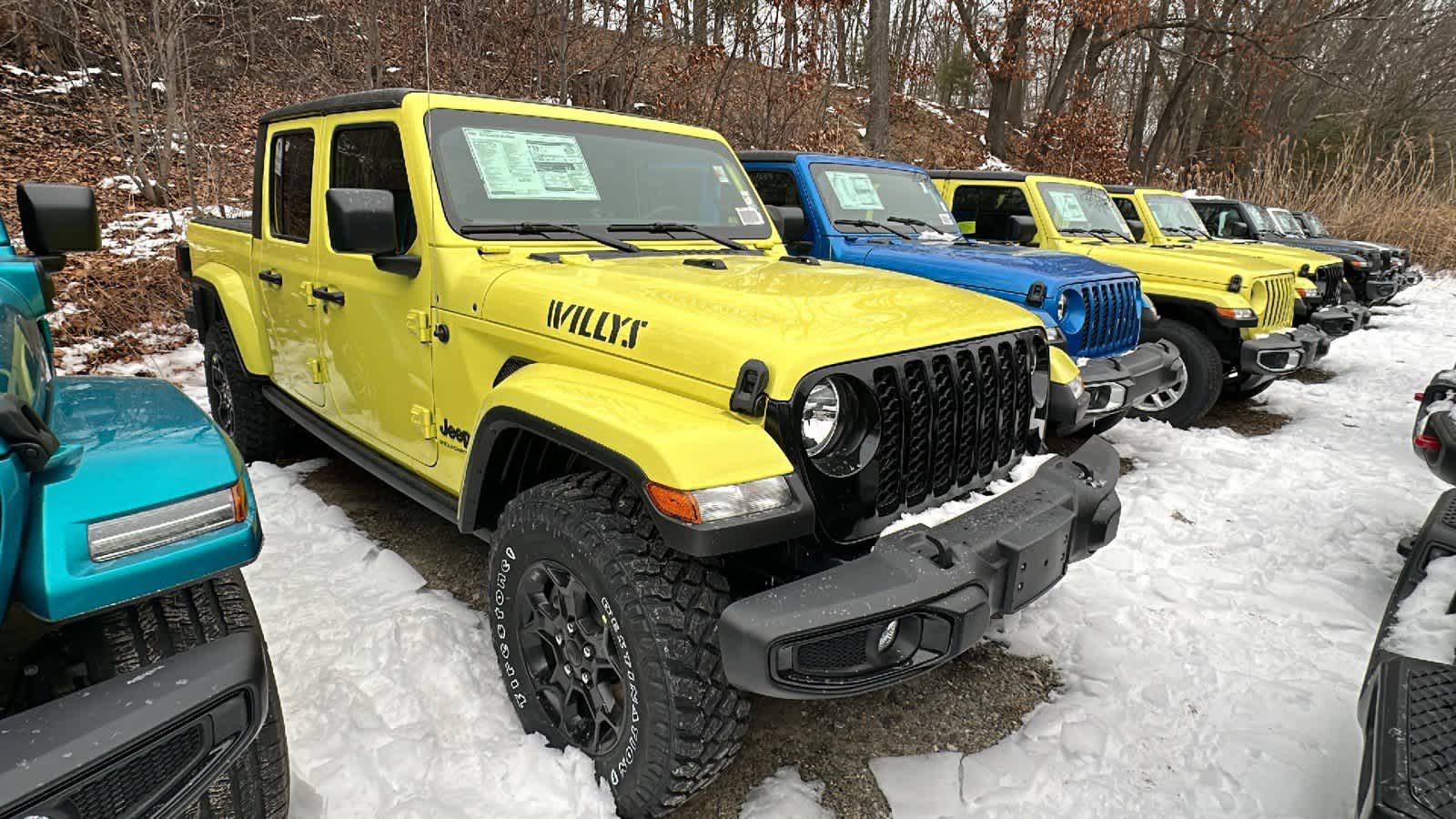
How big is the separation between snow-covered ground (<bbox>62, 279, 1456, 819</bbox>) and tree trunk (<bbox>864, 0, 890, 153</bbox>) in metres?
9.51

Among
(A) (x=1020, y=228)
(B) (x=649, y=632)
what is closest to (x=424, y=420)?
(B) (x=649, y=632)

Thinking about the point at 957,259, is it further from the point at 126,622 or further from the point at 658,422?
the point at 126,622

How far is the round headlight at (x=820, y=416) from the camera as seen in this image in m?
2.03

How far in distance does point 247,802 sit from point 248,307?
10.6 feet

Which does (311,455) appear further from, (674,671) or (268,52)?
(268,52)

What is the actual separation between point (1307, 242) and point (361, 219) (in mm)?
12592

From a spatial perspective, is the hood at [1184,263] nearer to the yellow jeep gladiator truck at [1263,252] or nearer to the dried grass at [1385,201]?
the yellow jeep gladiator truck at [1263,252]

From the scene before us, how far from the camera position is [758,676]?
1.75 meters

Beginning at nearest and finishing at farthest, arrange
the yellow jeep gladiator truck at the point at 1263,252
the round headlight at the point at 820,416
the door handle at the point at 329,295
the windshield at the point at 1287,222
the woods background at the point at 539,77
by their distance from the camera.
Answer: the round headlight at the point at 820,416 → the door handle at the point at 329,295 → the yellow jeep gladiator truck at the point at 1263,252 → the woods background at the point at 539,77 → the windshield at the point at 1287,222

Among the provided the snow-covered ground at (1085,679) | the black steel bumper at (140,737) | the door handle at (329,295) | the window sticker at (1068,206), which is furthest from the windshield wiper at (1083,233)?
the black steel bumper at (140,737)

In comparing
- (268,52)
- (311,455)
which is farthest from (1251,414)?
(268,52)

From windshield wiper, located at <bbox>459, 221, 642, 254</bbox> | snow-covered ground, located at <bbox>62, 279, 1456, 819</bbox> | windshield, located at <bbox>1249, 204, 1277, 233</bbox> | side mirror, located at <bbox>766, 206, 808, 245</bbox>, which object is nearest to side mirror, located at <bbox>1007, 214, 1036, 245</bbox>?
snow-covered ground, located at <bbox>62, 279, 1456, 819</bbox>

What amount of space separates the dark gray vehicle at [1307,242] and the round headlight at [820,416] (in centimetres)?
1114

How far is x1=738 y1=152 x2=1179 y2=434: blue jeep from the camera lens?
484cm
